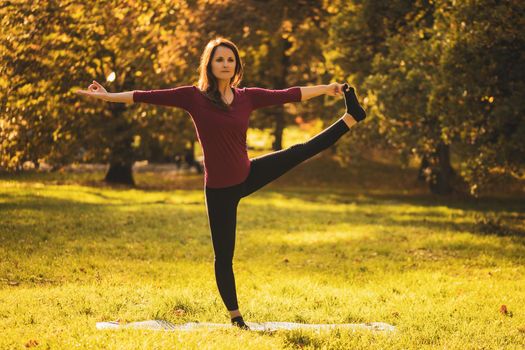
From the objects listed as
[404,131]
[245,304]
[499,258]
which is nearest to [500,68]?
[499,258]

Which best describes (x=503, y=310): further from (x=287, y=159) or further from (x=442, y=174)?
Answer: (x=442, y=174)

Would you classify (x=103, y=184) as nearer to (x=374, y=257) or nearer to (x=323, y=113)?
(x=323, y=113)

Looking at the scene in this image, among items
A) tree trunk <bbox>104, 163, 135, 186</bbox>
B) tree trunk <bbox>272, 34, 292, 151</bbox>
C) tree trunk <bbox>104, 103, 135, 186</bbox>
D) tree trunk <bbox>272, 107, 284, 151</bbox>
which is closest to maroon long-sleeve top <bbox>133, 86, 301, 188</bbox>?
tree trunk <bbox>104, 103, 135, 186</bbox>

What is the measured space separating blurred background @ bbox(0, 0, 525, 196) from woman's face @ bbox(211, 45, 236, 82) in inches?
88.3

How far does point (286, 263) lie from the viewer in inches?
472

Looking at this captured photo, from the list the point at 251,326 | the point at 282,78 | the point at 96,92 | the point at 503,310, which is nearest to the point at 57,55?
the point at 96,92

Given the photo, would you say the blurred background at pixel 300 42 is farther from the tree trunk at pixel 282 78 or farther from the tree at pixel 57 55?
the tree trunk at pixel 282 78

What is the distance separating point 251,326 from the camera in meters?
6.94

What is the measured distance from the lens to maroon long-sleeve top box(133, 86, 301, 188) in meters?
6.23

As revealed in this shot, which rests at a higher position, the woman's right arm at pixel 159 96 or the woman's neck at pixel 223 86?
the woman's neck at pixel 223 86

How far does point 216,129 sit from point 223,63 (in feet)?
2.13

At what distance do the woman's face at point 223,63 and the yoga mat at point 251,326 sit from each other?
2474 millimetres

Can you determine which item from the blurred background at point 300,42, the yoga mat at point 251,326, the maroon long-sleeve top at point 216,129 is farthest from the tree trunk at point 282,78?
the maroon long-sleeve top at point 216,129

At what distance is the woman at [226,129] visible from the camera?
20.5ft
